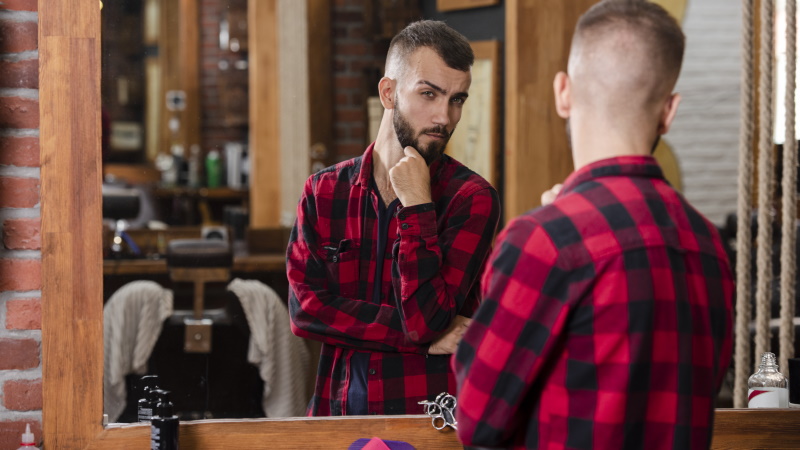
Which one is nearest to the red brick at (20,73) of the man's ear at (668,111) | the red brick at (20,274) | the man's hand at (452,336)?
the red brick at (20,274)

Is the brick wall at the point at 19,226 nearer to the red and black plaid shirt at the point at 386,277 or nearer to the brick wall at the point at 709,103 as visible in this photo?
the red and black plaid shirt at the point at 386,277

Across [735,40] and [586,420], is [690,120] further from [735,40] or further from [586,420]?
[586,420]

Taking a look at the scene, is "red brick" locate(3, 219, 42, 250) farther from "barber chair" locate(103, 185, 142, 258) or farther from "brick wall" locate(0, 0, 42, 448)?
"barber chair" locate(103, 185, 142, 258)

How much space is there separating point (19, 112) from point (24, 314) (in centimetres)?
44

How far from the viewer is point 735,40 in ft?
7.84

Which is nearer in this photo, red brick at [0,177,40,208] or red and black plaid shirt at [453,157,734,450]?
red and black plaid shirt at [453,157,734,450]

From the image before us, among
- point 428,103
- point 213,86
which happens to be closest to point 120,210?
point 428,103

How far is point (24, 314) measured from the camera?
1.89 m

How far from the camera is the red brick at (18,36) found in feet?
6.07

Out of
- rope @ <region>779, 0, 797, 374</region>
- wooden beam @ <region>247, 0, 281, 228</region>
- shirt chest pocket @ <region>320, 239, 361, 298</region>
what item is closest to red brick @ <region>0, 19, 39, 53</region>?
wooden beam @ <region>247, 0, 281, 228</region>

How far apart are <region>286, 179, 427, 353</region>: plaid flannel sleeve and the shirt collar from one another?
0.70 meters

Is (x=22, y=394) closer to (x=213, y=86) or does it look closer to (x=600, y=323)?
(x=600, y=323)

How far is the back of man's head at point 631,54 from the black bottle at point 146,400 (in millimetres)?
1269

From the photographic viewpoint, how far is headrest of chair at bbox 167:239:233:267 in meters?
2.20
